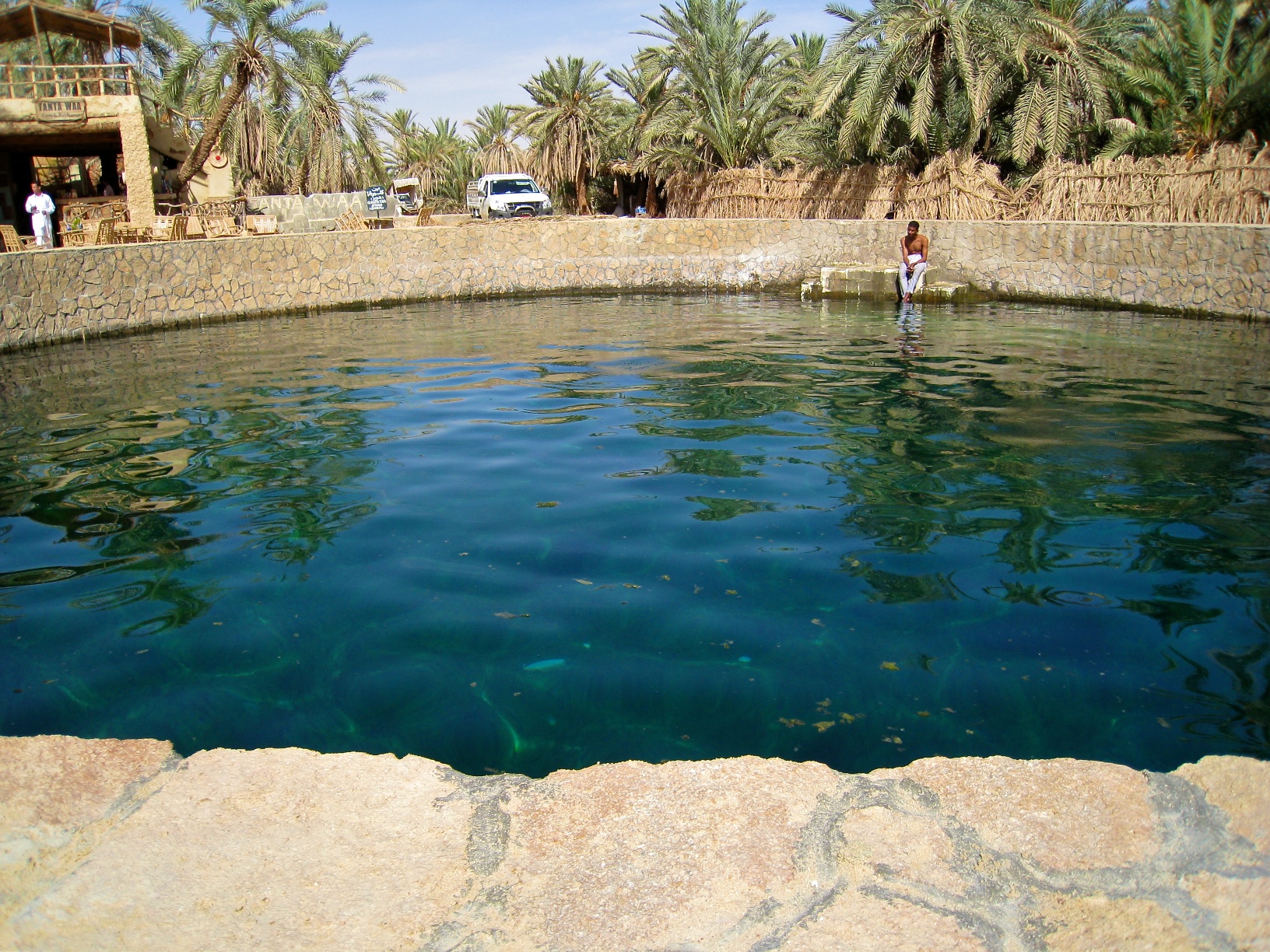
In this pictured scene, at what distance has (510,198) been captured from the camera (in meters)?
32.4

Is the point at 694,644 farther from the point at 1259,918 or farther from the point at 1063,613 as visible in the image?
the point at 1259,918

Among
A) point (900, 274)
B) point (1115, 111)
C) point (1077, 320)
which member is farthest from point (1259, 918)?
point (1115, 111)

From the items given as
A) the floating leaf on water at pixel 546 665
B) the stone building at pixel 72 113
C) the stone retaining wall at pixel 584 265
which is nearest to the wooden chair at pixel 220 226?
the stone building at pixel 72 113

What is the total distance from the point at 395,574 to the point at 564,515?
1.25 metres

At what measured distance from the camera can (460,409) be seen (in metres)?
9.48

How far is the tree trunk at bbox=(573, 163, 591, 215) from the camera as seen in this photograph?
37.8m

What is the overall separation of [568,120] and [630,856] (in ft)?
123

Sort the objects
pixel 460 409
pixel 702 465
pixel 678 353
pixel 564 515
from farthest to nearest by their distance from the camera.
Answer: pixel 678 353
pixel 460 409
pixel 702 465
pixel 564 515

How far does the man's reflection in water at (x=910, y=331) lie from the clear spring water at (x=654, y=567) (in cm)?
199

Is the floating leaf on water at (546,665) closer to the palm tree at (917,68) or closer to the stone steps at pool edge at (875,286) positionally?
the stone steps at pool edge at (875,286)

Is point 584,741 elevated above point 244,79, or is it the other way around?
point 244,79

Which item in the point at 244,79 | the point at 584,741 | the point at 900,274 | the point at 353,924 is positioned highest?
the point at 244,79

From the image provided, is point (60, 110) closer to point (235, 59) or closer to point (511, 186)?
point (235, 59)

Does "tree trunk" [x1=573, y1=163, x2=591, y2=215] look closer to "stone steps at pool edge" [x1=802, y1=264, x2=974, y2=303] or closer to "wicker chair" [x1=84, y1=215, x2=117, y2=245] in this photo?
"wicker chair" [x1=84, y1=215, x2=117, y2=245]
